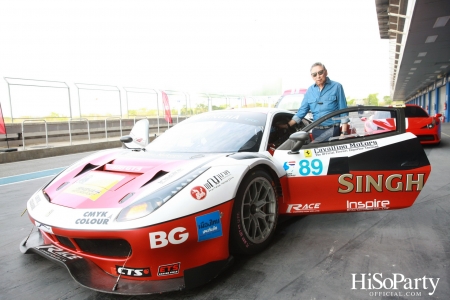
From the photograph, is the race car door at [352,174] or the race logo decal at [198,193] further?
the race car door at [352,174]

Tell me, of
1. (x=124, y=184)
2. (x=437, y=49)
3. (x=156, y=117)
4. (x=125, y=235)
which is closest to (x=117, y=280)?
(x=125, y=235)

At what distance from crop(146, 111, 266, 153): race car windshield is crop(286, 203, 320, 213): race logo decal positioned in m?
0.61

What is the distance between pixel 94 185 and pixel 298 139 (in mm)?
1647

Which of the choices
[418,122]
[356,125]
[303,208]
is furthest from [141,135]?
[418,122]

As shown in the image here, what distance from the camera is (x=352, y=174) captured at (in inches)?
116

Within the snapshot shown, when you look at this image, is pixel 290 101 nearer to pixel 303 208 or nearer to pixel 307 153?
pixel 307 153

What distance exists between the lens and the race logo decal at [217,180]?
2.25 metres

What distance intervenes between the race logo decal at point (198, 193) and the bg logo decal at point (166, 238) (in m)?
0.22

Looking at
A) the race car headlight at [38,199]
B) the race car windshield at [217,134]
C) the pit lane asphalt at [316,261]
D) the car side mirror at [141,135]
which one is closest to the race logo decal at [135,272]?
the pit lane asphalt at [316,261]

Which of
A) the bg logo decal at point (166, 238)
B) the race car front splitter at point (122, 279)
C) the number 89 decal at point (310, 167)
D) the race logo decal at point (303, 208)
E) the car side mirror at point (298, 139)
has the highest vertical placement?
the car side mirror at point (298, 139)

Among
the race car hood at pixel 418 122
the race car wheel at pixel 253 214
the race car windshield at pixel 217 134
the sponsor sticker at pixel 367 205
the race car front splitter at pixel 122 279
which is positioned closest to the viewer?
the race car front splitter at pixel 122 279

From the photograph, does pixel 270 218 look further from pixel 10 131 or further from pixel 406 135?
pixel 10 131

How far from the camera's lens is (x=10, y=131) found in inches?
497

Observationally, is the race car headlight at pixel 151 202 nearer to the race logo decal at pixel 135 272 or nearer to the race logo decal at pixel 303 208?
the race logo decal at pixel 135 272
